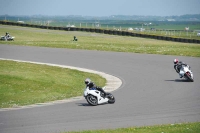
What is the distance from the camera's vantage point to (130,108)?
2109 cm

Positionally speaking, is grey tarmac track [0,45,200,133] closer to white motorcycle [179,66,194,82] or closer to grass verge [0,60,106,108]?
white motorcycle [179,66,194,82]

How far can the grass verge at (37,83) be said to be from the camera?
25266mm

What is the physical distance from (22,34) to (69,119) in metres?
64.3

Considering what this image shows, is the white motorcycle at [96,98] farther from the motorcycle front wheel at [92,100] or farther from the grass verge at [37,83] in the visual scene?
the grass verge at [37,83]

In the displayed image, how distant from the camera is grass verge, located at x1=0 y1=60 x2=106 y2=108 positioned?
25.3 meters

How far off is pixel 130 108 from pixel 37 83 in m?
9.27

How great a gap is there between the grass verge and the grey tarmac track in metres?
2.15

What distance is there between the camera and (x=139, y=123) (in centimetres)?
1778

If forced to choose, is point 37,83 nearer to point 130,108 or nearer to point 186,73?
point 186,73

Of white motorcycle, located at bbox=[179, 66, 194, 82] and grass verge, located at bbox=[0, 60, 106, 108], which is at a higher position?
white motorcycle, located at bbox=[179, 66, 194, 82]

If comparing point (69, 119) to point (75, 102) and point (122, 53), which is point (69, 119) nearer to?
point (75, 102)

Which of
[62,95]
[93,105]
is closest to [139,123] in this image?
[93,105]

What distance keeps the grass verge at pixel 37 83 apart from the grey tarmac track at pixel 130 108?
2151 millimetres

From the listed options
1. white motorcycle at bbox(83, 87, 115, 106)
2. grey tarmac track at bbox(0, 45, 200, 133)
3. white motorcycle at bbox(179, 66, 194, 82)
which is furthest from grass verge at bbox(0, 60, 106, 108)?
white motorcycle at bbox(179, 66, 194, 82)
